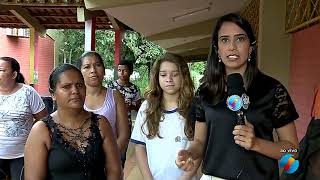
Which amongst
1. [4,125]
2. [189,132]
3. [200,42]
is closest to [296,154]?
[189,132]

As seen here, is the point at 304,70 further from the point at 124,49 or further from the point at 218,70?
the point at 124,49

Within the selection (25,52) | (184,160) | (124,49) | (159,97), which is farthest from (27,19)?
(124,49)

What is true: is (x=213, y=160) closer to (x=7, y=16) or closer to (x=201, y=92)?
(x=201, y=92)

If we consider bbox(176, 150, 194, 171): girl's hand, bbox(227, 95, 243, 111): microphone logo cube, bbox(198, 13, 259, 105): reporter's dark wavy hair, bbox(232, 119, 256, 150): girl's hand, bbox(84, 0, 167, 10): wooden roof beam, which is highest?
bbox(84, 0, 167, 10): wooden roof beam

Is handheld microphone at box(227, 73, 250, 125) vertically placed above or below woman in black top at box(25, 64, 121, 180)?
above

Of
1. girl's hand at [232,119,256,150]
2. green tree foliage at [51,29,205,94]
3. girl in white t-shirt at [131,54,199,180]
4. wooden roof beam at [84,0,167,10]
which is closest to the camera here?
girl's hand at [232,119,256,150]

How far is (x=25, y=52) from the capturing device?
755 inches

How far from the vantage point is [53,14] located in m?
12.4

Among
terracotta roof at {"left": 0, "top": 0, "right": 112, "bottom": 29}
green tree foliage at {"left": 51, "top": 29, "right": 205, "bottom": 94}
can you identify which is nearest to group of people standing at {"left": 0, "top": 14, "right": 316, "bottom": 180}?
terracotta roof at {"left": 0, "top": 0, "right": 112, "bottom": 29}

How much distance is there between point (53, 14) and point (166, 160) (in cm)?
1045

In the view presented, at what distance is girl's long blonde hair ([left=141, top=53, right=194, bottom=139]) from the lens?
111 inches

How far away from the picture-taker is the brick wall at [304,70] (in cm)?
444

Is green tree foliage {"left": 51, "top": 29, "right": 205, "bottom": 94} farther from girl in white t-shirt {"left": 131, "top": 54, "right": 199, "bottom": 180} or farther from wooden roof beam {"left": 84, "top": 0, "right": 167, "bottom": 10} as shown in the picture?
girl in white t-shirt {"left": 131, "top": 54, "right": 199, "bottom": 180}

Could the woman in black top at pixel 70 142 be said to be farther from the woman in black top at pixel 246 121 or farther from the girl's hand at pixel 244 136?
the girl's hand at pixel 244 136
